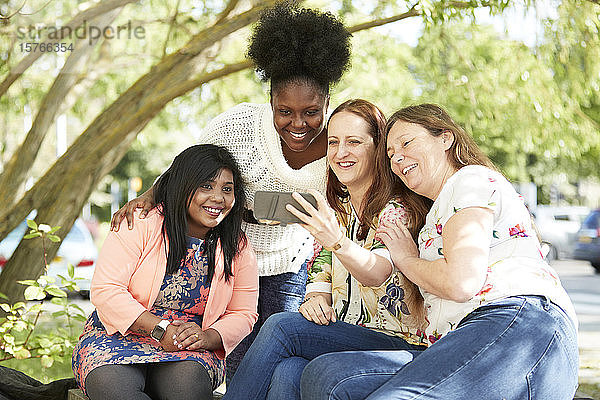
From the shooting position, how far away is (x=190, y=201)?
3.40 metres

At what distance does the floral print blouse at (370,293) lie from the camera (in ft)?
9.65

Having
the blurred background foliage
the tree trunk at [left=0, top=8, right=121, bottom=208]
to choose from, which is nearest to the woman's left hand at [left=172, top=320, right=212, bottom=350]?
the blurred background foliage

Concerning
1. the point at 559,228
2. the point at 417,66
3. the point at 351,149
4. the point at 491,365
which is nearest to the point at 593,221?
the point at 559,228

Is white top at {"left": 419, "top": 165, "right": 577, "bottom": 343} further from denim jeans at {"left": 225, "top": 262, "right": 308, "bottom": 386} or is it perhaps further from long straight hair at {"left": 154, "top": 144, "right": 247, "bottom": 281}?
denim jeans at {"left": 225, "top": 262, "right": 308, "bottom": 386}

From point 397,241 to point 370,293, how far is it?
1.15ft

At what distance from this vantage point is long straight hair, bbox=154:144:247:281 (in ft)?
10.9

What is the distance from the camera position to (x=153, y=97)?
4.97m

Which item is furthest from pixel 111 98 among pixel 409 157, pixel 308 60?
pixel 409 157

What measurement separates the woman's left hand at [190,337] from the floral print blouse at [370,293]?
1.57 ft

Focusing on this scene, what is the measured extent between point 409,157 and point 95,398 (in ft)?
5.00

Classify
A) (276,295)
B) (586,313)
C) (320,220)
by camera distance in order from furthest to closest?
(586,313), (276,295), (320,220)

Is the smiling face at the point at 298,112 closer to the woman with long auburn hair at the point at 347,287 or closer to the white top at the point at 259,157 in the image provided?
the white top at the point at 259,157

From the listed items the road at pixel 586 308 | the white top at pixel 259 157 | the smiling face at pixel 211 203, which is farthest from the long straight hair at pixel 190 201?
the road at pixel 586 308

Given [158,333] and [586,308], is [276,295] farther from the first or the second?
[586,308]
